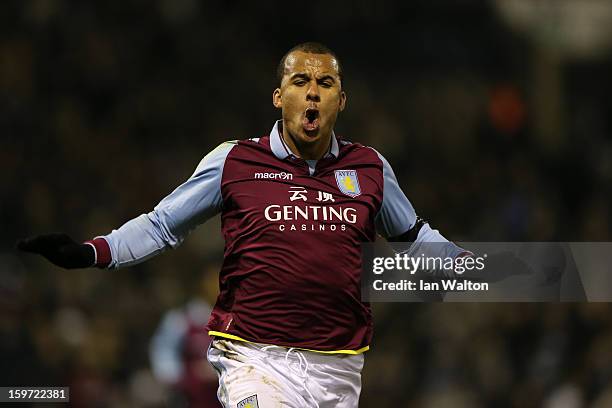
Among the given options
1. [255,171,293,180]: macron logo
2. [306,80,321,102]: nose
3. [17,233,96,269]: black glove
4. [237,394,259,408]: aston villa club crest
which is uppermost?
[306,80,321,102]: nose

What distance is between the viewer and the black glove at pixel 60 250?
4488 mm

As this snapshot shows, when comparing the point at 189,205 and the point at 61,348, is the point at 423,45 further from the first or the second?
the point at 189,205

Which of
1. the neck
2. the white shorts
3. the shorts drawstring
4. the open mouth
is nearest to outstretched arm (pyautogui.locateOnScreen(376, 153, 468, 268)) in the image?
the neck

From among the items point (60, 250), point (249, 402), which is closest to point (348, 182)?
point (249, 402)

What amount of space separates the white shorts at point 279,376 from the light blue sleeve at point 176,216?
0.43 m

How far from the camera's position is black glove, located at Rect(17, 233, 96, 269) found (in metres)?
4.49

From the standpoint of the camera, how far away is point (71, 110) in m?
11.0

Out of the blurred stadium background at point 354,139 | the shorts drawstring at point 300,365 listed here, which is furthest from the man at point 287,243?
the blurred stadium background at point 354,139

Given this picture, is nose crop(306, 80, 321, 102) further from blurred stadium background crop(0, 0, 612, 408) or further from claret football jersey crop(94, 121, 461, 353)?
blurred stadium background crop(0, 0, 612, 408)

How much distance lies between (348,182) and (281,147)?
289 mm

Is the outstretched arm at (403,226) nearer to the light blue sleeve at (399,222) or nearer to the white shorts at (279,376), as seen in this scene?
the light blue sleeve at (399,222)

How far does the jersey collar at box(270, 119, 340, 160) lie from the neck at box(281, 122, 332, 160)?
0.02 meters

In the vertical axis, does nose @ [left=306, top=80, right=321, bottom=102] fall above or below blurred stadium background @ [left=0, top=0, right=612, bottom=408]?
below

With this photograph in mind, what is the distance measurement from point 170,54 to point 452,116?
2.63 metres
